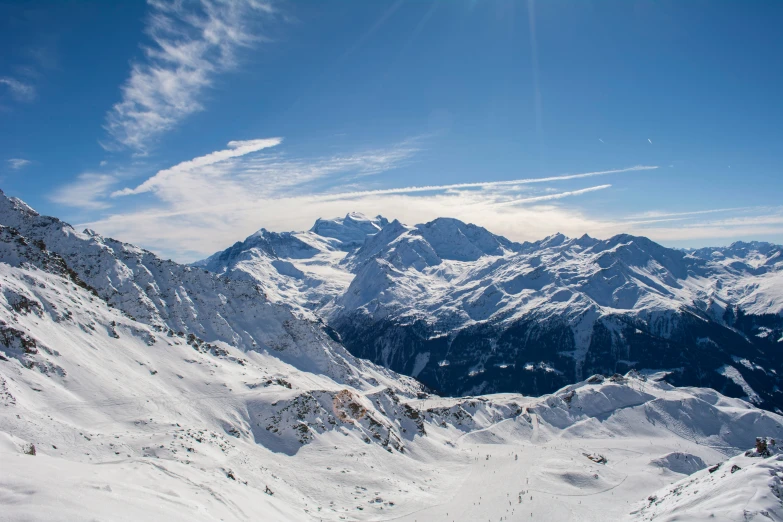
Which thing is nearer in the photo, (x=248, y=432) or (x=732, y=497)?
(x=732, y=497)

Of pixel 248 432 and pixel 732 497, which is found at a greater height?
pixel 732 497

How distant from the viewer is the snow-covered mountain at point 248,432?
163ft

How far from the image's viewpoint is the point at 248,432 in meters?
92.6

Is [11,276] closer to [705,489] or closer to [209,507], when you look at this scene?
[209,507]

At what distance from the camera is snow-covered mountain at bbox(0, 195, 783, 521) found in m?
49.8

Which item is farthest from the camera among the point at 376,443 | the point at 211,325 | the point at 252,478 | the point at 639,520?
the point at 211,325

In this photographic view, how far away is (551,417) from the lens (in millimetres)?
150500

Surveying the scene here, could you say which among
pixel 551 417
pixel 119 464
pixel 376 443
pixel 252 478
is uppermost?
pixel 119 464

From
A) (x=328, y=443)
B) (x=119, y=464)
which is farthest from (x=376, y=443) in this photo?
(x=119, y=464)

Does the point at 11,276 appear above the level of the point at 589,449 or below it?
above

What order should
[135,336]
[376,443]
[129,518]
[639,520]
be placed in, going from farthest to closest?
[135,336] < [376,443] < [639,520] < [129,518]

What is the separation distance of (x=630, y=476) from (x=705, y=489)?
1812 inches

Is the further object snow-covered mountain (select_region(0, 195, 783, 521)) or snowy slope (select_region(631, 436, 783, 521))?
snow-covered mountain (select_region(0, 195, 783, 521))

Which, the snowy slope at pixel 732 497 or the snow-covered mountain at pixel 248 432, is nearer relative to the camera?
the snowy slope at pixel 732 497
